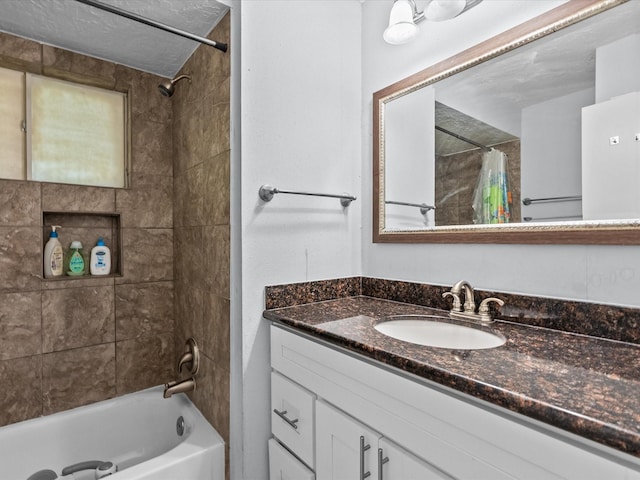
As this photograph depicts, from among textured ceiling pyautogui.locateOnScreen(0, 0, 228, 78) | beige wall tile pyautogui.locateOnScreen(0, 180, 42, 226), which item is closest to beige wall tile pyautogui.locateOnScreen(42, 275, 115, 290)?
beige wall tile pyautogui.locateOnScreen(0, 180, 42, 226)

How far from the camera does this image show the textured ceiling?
136 centimetres

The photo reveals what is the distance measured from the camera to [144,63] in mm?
1811

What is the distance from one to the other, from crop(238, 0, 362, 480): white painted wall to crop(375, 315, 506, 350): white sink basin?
0.44m

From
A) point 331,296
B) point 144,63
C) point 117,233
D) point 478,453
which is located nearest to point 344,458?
point 478,453

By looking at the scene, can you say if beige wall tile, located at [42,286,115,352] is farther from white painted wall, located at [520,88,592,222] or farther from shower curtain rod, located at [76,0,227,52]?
white painted wall, located at [520,88,592,222]

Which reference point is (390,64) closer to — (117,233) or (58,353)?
(117,233)

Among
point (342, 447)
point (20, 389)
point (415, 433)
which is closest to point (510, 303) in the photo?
Result: point (415, 433)

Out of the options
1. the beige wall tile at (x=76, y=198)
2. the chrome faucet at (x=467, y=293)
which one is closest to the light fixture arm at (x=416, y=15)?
the chrome faucet at (x=467, y=293)

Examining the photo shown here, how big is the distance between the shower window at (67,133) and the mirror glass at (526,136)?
1461 millimetres

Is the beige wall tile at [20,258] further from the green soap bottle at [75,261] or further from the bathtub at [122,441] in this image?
the bathtub at [122,441]

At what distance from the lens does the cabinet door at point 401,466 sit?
732mm

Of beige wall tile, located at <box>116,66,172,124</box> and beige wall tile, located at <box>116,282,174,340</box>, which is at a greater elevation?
beige wall tile, located at <box>116,66,172,124</box>

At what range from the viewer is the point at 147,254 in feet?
6.27

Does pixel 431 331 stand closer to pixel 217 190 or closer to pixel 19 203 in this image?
pixel 217 190
